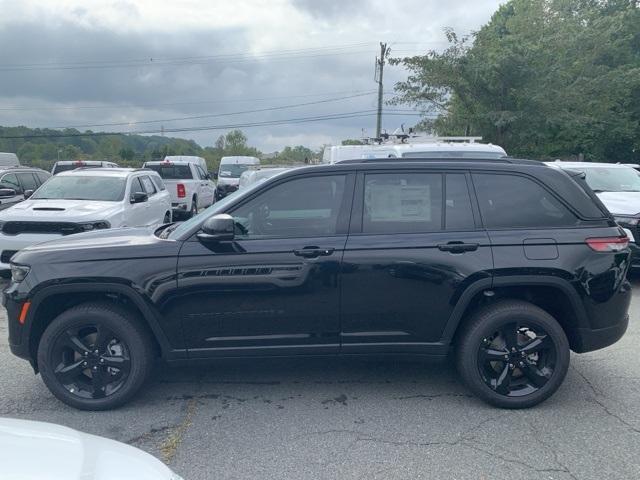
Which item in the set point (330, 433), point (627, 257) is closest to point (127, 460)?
point (330, 433)

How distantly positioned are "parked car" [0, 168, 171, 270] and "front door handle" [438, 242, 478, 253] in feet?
17.3

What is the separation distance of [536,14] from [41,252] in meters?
26.1

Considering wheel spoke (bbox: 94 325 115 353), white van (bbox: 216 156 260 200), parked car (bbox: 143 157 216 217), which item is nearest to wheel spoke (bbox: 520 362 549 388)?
wheel spoke (bbox: 94 325 115 353)

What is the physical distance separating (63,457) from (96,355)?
216cm

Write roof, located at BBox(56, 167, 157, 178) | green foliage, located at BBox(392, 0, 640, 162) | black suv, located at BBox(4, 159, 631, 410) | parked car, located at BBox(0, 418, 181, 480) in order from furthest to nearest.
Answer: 1. green foliage, located at BBox(392, 0, 640, 162)
2. roof, located at BBox(56, 167, 157, 178)
3. black suv, located at BBox(4, 159, 631, 410)
4. parked car, located at BBox(0, 418, 181, 480)

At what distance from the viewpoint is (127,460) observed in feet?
6.77

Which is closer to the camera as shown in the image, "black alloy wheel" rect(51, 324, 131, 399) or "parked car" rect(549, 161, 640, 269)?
"black alloy wheel" rect(51, 324, 131, 399)

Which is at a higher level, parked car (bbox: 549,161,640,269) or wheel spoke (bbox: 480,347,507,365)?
parked car (bbox: 549,161,640,269)

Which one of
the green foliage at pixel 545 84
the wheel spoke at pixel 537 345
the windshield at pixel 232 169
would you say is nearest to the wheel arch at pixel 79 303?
the wheel spoke at pixel 537 345

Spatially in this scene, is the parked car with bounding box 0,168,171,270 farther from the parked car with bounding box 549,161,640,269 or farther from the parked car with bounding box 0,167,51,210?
the parked car with bounding box 549,161,640,269

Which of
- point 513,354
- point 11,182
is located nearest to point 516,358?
point 513,354

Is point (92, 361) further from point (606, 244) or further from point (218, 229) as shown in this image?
point (606, 244)

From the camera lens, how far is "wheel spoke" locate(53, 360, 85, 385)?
13.1 feet

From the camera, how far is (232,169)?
23109 mm
